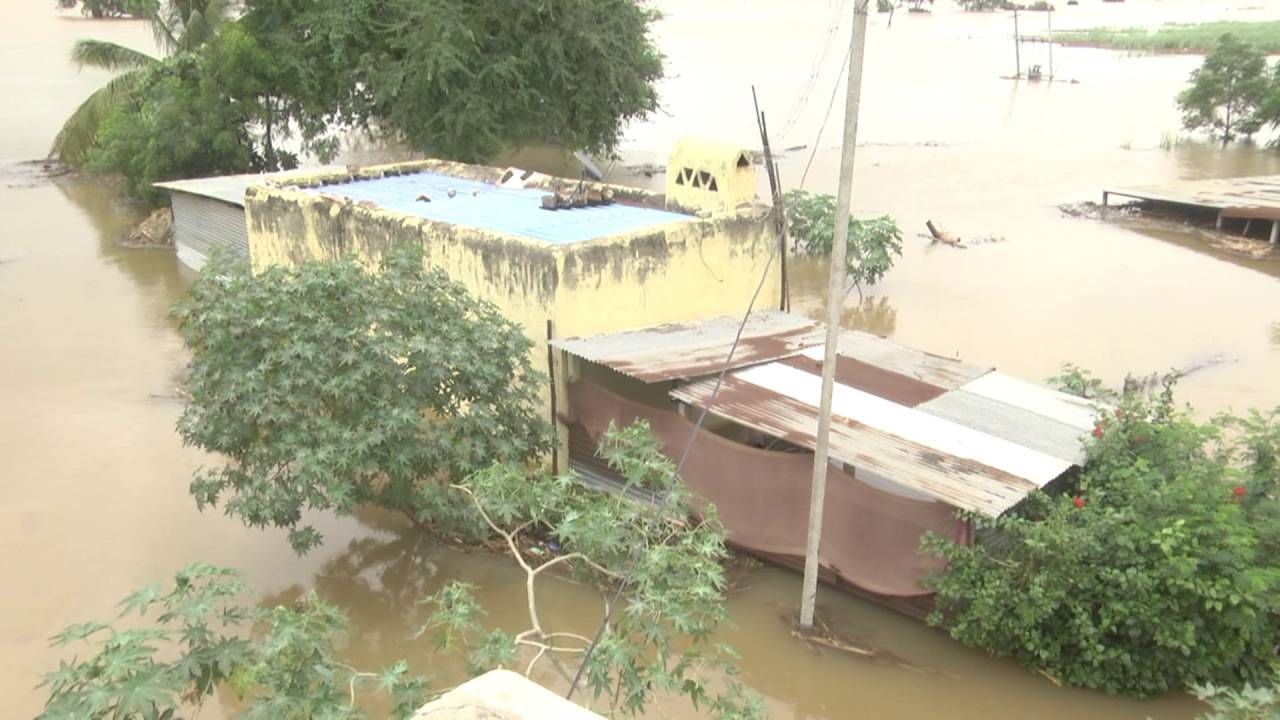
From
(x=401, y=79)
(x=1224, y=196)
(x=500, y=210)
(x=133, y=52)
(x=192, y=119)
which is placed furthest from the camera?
(x=133, y=52)

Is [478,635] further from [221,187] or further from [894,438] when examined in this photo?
[221,187]

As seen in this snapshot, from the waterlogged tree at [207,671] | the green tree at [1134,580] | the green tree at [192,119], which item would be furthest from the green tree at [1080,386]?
the green tree at [192,119]

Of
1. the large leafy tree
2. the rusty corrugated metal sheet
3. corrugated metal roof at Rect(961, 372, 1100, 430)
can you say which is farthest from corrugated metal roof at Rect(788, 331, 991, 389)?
the large leafy tree

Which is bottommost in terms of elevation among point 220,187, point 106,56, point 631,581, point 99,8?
point 631,581

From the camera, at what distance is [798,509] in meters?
7.41

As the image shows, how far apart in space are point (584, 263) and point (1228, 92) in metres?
25.0

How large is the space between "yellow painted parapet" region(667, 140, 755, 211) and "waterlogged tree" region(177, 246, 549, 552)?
293cm

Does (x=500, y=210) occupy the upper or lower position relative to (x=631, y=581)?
upper

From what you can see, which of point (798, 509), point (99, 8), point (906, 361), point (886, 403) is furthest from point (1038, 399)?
point (99, 8)

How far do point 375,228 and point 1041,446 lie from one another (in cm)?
630

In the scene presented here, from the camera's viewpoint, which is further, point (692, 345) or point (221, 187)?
point (221, 187)

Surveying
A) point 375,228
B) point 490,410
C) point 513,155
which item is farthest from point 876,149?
point 490,410

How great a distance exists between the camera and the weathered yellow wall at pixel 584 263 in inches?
334

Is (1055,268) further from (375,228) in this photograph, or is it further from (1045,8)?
(1045,8)
